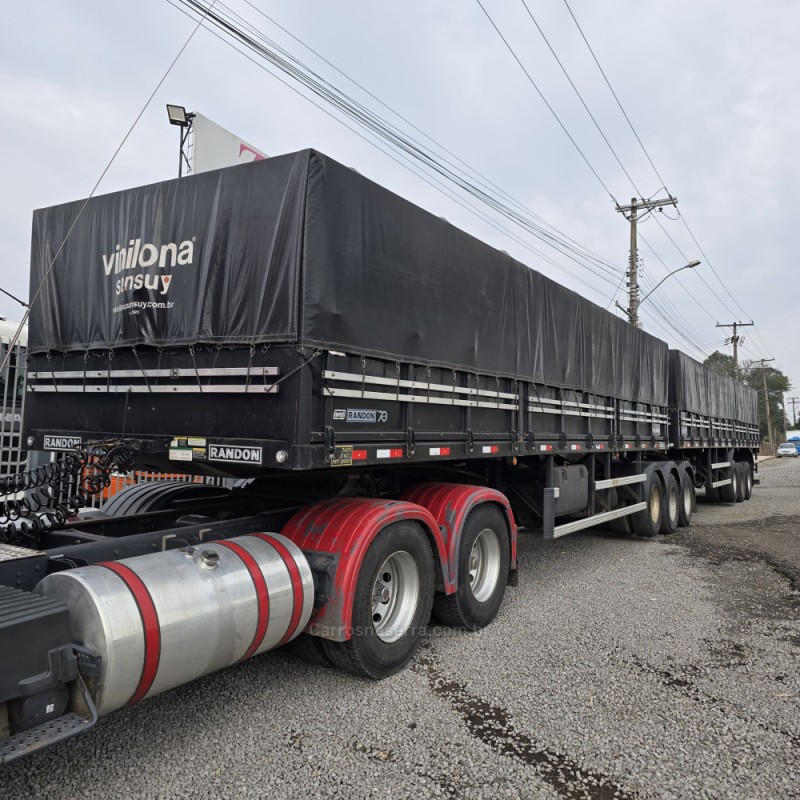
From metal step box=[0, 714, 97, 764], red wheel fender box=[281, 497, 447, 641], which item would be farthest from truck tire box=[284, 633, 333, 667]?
metal step box=[0, 714, 97, 764]

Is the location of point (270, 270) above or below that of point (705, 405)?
above

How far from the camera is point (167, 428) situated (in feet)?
13.1

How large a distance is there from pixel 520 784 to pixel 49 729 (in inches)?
79.8

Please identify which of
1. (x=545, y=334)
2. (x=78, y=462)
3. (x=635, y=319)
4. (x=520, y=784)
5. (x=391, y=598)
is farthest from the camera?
(x=635, y=319)

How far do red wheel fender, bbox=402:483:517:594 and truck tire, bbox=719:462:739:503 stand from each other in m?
13.1

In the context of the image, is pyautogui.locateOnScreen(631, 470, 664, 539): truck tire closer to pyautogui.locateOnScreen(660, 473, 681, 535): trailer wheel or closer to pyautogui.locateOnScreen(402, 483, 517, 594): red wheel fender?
pyautogui.locateOnScreen(660, 473, 681, 535): trailer wheel

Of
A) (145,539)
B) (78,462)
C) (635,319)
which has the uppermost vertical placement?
(635,319)

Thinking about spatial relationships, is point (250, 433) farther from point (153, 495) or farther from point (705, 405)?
point (705, 405)

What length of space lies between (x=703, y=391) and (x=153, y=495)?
37.5 ft

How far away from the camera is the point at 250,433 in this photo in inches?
143

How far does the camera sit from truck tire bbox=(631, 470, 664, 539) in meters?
9.30

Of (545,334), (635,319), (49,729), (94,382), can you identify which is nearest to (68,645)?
(49,729)

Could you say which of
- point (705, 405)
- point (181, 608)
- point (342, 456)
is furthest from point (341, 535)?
point (705, 405)

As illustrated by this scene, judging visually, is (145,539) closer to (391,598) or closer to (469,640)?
(391,598)
